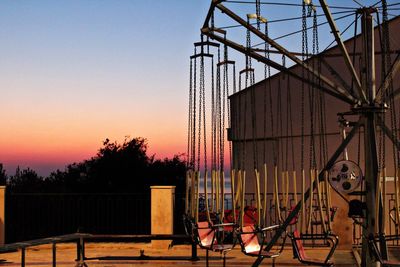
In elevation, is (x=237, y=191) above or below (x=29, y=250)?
above

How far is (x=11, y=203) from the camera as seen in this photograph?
17797 millimetres

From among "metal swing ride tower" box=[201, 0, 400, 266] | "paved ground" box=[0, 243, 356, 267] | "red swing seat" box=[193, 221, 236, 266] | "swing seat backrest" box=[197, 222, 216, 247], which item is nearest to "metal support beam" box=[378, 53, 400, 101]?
"metal swing ride tower" box=[201, 0, 400, 266]

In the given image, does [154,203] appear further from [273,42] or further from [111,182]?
[111,182]

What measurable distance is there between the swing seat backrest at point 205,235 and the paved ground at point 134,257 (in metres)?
2.47

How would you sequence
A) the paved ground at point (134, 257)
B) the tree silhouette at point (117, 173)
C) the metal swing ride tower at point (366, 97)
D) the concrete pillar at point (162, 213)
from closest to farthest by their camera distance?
the metal swing ride tower at point (366, 97), the paved ground at point (134, 257), the concrete pillar at point (162, 213), the tree silhouette at point (117, 173)

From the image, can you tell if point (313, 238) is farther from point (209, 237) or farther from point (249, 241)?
point (209, 237)

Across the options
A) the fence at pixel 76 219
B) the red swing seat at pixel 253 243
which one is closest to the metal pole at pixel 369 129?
the red swing seat at pixel 253 243

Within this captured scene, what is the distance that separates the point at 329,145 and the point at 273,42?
1133cm

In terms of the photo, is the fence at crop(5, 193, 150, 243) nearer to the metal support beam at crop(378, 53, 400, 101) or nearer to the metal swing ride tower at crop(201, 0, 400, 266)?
the metal swing ride tower at crop(201, 0, 400, 266)

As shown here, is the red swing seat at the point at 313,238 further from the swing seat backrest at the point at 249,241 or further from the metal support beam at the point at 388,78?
the metal support beam at the point at 388,78

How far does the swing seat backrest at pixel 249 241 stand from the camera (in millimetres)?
8797

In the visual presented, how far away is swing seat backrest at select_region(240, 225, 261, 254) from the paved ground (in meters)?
3.04

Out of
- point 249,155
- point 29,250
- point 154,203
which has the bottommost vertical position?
point 29,250

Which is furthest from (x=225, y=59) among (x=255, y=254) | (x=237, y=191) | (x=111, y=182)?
(x=111, y=182)
